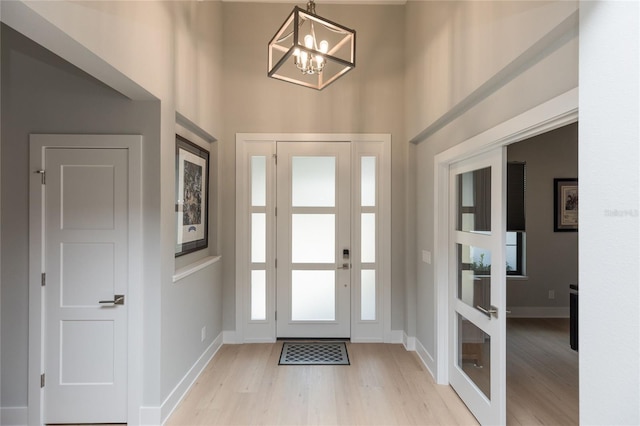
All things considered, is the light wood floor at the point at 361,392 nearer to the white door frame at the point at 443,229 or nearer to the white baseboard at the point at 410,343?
the white baseboard at the point at 410,343

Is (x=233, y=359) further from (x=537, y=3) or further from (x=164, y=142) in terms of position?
(x=537, y=3)

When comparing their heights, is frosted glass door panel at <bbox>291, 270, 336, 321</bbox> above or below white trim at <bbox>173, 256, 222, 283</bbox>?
below

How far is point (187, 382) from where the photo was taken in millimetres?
2855

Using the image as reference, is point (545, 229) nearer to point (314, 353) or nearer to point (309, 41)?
point (314, 353)

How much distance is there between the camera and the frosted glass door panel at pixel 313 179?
13.1 feet

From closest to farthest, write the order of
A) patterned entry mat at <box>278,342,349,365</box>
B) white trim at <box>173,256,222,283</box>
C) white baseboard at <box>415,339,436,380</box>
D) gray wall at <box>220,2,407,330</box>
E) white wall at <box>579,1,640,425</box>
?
white wall at <box>579,1,640,425</box>, white trim at <box>173,256,222,283</box>, white baseboard at <box>415,339,436,380</box>, patterned entry mat at <box>278,342,349,365</box>, gray wall at <box>220,2,407,330</box>

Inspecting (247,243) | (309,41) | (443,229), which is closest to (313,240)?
(247,243)

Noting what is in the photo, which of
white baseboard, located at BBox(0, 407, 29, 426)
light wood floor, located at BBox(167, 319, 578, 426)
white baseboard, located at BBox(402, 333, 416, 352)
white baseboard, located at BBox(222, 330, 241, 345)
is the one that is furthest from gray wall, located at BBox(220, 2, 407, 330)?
white baseboard, located at BBox(0, 407, 29, 426)

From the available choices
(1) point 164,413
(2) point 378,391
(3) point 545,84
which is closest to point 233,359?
(1) point 164,413

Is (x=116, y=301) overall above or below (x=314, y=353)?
above

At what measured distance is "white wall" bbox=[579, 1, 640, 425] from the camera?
0.95 meters

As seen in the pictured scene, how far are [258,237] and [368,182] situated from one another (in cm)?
151

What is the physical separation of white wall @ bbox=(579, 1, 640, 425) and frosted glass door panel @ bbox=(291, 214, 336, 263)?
293 centimetres

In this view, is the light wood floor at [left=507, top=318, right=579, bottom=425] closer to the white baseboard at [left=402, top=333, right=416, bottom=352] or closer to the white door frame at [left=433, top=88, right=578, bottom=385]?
the white door frame at [left=433, top=88, right=578, bottom=385]
